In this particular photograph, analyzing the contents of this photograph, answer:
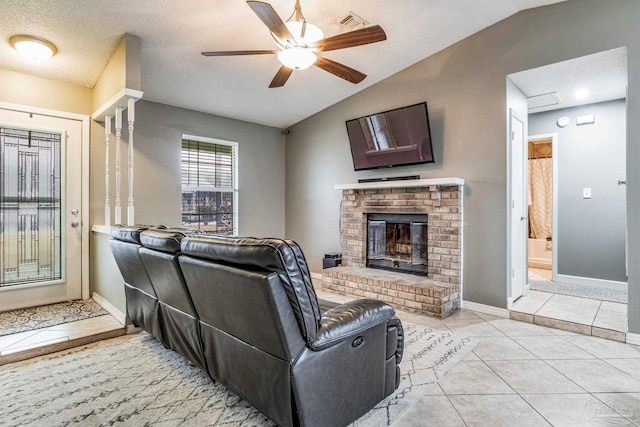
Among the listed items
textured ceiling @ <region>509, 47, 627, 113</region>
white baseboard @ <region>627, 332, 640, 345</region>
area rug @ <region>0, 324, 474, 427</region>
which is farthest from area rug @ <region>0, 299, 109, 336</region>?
textured ceiling @ <region>509, 47, 627, 113</region>

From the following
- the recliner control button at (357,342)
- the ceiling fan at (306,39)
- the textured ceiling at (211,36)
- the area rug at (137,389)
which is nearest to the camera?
the recliner control button at (357,342)

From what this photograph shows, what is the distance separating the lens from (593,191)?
4473mm

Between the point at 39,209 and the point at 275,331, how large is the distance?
3.69 m

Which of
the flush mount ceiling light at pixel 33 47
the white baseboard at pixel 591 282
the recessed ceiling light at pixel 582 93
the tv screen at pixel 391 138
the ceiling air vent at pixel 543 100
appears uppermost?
the flush mount ceiling light at pixel 33 47

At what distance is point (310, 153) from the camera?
568 centimetres

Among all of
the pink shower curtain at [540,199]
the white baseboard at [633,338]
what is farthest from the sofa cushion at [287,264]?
the pink shower curtain at [540,199]

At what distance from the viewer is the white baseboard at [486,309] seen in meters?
3.59

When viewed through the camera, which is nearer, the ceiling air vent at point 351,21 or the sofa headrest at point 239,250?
the sofa headrest at point 239,250

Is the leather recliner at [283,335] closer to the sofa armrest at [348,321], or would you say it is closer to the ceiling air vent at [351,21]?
the sofa armrest at [348,321]

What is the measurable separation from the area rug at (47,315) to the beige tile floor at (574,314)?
435 cm

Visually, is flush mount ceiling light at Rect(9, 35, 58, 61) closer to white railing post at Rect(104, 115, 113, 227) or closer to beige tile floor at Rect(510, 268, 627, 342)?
white railing post at Rect(104, 115, 113, 227)

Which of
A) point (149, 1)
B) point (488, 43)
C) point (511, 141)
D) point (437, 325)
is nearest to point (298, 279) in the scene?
point (437, 325)

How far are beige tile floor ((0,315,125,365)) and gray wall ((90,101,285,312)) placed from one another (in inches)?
9.4

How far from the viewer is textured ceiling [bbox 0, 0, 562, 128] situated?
9.32 ft
